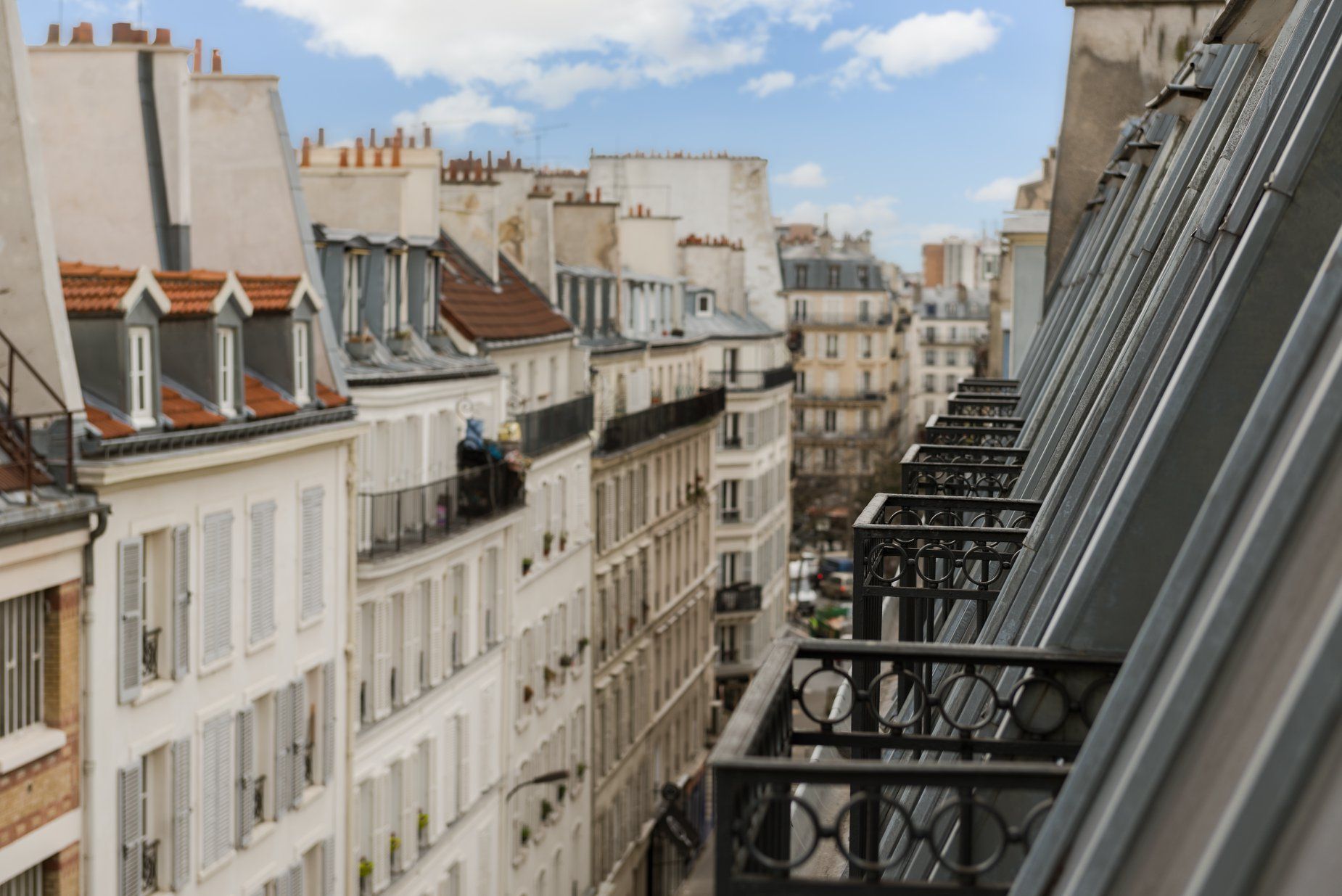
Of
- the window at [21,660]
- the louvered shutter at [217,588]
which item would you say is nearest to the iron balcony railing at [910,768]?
the window at [21,660]

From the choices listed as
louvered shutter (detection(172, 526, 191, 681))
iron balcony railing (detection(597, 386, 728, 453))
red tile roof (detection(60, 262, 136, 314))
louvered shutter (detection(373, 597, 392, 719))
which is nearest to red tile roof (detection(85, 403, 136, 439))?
red tile roof (detection(60, 262, 136, 314))

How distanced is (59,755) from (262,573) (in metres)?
5.40

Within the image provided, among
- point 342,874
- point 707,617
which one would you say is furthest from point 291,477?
point 707,617

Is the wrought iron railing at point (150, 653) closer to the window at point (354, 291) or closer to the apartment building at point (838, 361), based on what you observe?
the window at point (354, 291)

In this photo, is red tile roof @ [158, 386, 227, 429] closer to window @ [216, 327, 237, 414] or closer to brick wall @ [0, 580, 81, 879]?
window @ [216, 327, 237, 414]

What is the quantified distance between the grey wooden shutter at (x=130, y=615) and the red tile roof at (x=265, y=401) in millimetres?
3747

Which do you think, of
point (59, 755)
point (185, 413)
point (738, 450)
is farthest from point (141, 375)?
point (738, 450)

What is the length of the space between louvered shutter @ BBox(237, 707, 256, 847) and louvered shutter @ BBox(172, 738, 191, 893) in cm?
154

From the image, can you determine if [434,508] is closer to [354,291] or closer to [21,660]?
[354,291]

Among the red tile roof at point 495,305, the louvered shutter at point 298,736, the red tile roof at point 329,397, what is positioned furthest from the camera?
the red tile roof at point 495,305

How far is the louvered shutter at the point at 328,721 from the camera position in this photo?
83.3 ft

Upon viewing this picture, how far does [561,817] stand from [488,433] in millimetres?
11082

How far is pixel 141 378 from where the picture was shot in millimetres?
19859

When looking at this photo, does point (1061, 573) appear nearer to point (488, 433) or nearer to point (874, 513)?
point (874, 513)
